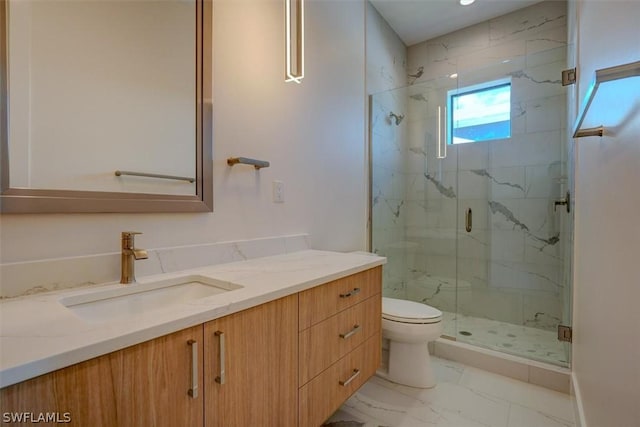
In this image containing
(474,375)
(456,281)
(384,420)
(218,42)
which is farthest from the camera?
(456,281)

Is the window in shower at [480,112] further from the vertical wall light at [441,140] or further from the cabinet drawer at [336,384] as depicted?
the cabinet drawer at [336,384]

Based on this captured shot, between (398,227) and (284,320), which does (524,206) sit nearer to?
(398,227)

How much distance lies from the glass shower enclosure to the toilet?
0.58m

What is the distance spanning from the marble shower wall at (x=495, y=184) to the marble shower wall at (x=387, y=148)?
0.14 feet

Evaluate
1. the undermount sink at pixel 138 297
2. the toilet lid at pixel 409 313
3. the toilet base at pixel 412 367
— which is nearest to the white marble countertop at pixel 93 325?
the undermount sink at pixel 138 297

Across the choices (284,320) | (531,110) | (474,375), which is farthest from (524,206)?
(284,320)

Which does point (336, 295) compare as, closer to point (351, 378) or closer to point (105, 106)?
point (351, 378)

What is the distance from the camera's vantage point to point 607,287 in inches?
38.8

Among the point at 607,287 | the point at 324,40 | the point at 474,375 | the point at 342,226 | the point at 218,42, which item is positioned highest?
the point at 324,40

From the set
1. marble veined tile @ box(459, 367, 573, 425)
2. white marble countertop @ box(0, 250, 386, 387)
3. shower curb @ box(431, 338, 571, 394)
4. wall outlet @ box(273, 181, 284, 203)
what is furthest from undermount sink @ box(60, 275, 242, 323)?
shower curb @ box(431, 338, 571, 394)

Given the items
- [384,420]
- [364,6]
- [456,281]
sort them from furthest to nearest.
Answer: [456,281]
[364,6]
[384,420]

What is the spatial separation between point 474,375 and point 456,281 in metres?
0.99

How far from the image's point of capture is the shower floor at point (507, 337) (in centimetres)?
199

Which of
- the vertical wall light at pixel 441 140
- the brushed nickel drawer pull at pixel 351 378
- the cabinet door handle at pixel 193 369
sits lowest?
the brushed nickel drawer pull at pixel 351 378
